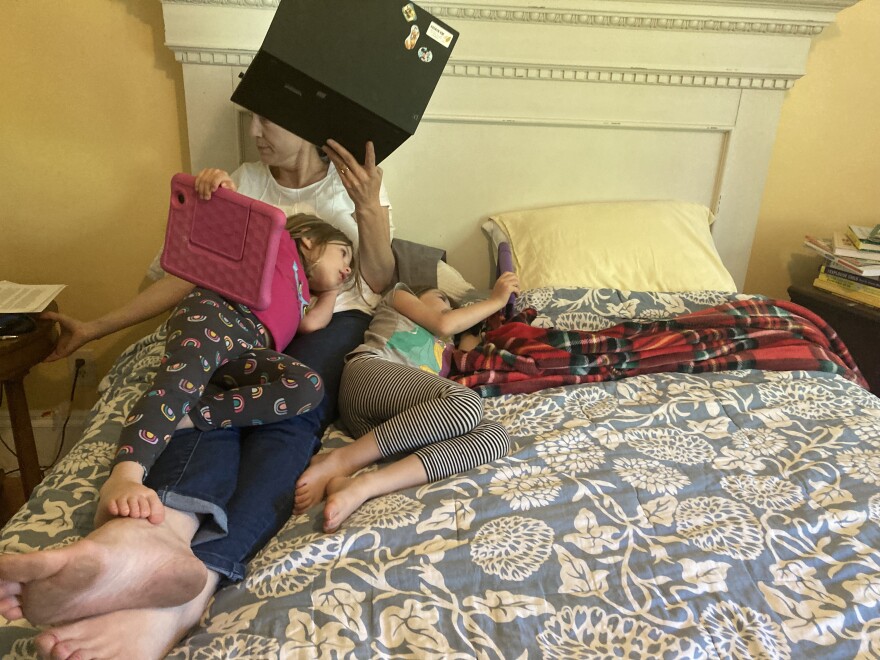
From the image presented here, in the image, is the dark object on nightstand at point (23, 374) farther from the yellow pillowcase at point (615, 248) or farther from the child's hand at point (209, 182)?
the yellow pillowcase at point (615, 248)

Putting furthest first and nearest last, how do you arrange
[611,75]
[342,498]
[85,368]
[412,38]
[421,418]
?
[85,368] < [611,75] < [412,38] < [421,418] < [342,498]

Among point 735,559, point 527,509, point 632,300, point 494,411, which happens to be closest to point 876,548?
point 735,559

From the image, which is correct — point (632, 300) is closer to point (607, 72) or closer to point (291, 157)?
point (607, 72)

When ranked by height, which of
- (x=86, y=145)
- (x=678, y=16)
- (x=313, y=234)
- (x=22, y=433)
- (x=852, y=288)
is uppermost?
(x=678, y=16)

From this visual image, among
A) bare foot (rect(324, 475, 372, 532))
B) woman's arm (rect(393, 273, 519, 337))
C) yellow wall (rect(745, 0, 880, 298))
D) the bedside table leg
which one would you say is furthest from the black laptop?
yellow wall (rect(745, 0, 880, 298))

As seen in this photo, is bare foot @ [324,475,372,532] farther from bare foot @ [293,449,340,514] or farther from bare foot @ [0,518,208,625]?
bare foot @ [0,518,208,625]

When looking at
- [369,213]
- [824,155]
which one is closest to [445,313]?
[369,213]

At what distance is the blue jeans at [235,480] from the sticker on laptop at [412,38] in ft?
2.53

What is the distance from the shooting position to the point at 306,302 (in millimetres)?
1360

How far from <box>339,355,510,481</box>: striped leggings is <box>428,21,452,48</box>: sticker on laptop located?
701mm

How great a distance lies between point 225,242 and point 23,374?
0.66 meters

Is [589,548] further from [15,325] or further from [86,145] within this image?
[86,145]

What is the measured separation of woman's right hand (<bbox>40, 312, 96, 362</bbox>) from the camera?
143cm

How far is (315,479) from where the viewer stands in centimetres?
100
